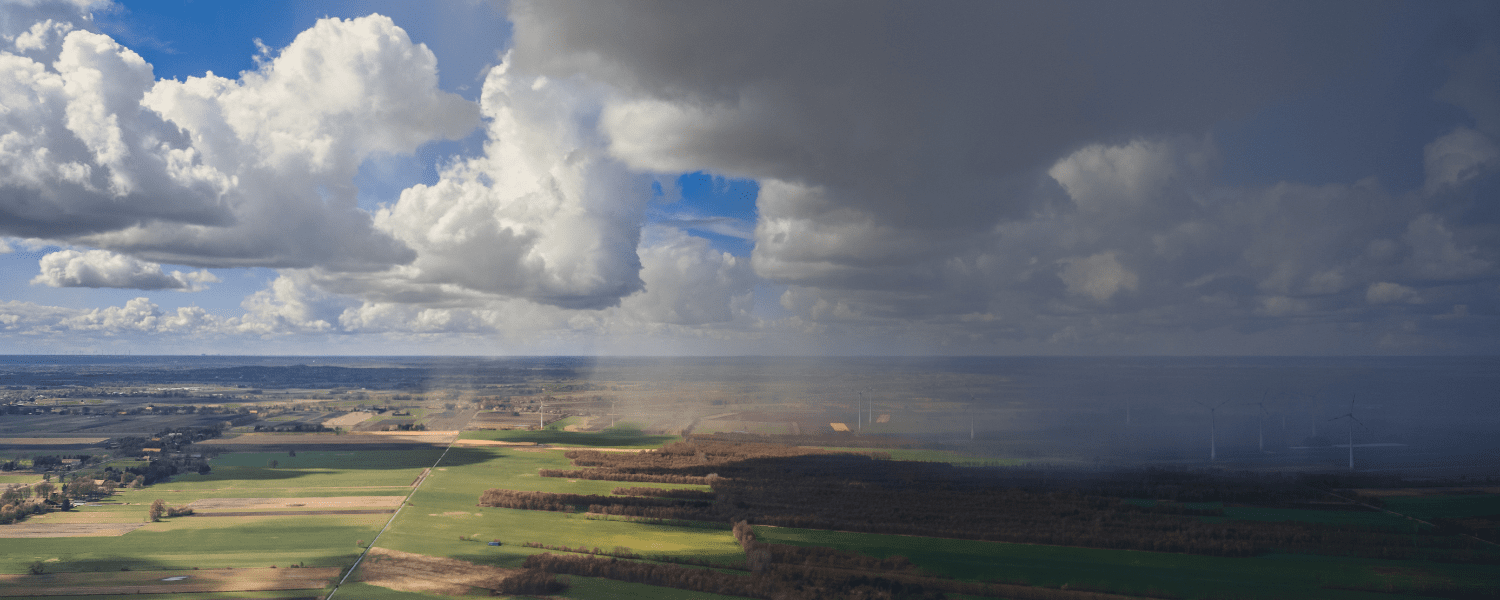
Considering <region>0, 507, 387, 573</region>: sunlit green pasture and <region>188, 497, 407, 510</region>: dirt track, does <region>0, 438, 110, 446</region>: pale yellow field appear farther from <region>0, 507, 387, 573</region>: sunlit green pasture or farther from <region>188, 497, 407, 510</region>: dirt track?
<region>0, 507, 387, 573</region>: sunlit green pasture

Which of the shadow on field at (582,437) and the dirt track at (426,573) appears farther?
the shadow on field at (582,437)

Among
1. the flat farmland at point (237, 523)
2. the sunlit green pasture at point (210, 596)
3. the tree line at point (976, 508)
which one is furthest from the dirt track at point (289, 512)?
the sunlit green pasture at point (210, 596)

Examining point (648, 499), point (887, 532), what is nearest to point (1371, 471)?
point (887, 532)

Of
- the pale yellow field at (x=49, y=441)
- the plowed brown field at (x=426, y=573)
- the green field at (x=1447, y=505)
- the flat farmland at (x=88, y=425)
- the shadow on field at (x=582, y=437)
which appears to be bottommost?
the shadow on field at (x=582, y=437)

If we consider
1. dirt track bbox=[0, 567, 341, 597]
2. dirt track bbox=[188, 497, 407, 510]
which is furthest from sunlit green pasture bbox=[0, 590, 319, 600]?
dirt track bbox=[188, 497, 407, 510]

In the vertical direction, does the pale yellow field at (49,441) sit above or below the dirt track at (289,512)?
below

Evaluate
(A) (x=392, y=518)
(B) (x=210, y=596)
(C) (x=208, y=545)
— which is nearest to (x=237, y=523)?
(C) (x=208, y=545)

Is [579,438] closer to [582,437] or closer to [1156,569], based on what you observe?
[582,437]

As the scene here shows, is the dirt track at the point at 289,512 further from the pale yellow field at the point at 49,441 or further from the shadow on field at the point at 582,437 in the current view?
the pale yellow field at the point at 49,441

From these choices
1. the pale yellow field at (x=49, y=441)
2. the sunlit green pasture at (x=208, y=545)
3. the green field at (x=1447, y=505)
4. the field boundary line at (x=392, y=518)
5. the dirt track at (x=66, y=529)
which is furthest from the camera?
the pale yellow field at (x=49, y=441)

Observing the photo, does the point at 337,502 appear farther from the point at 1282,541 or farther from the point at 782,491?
the point at 1282,541
